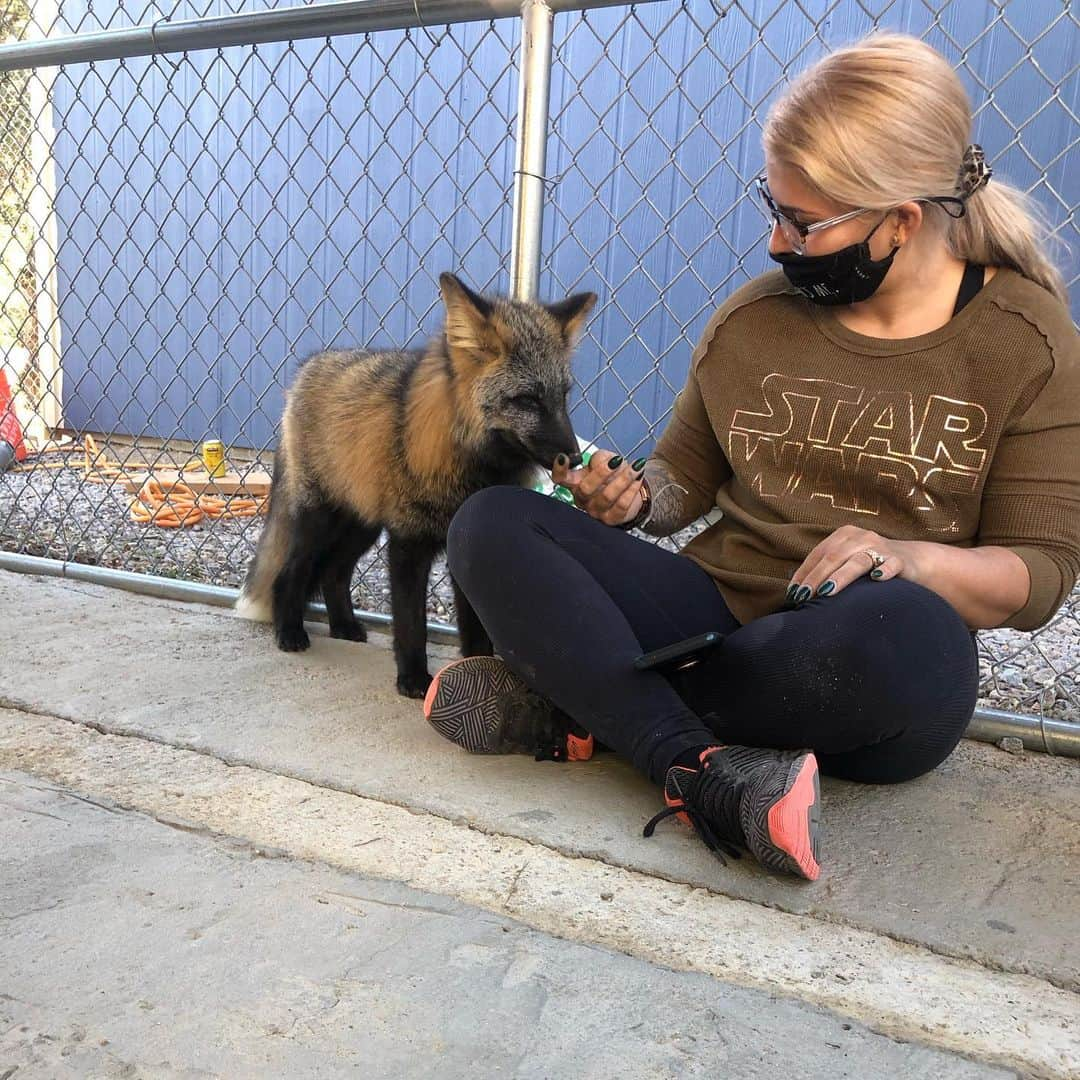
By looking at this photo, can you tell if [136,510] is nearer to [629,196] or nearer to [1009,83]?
[629,196]

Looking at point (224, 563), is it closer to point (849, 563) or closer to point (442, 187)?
point (849, 563)

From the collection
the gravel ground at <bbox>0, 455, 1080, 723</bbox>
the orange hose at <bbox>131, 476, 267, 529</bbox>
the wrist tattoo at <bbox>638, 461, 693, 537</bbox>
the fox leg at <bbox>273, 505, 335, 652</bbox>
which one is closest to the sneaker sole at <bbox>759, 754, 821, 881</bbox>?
the wrist tattoo at <bbox>638, 461, 693, 537</bbox>

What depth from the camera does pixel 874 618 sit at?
150 centimetres

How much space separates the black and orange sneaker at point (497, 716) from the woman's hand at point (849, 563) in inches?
22.0

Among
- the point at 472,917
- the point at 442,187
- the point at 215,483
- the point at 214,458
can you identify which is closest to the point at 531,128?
the point at 472,917

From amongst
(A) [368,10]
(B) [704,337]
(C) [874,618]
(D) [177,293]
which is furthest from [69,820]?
(D) [177,293]

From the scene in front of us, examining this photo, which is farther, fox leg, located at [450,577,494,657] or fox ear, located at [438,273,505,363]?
fox leg, located at [450,577,494,657]

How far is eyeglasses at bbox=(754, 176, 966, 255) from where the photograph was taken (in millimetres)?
1639

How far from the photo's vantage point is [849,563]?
1.52m

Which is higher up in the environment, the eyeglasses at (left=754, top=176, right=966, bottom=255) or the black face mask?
the eyeglasses at (left=754, top=176, right=966, bottom=255)

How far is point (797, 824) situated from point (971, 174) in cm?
114

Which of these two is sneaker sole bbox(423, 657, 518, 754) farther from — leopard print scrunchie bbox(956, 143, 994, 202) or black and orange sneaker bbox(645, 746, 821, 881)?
leopard print scrunchie bbox(956, 143, 994, 202)

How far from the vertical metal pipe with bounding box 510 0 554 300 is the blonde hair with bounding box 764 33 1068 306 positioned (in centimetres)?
89

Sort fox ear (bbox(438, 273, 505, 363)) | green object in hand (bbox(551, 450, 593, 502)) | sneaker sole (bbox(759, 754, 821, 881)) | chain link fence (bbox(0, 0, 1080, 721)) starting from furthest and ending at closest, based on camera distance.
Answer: chain link fence (bbox(0, 0, 1080, 721)) → fox ear (bbox(438, 273, 505, 363)) → green object in hand (bbox(551, 450, 593, 502)) → sneaker sole (bbox(759, 754, 821, 881))
